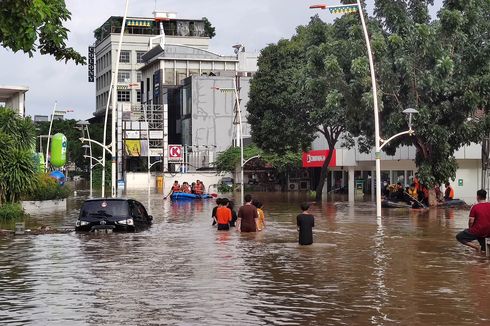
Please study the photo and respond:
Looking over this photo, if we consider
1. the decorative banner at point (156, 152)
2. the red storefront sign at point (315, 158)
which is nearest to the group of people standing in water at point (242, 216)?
the red storefront sign at point (315, 158)

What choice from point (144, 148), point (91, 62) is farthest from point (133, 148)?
point (91, 62)

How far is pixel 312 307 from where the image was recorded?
483 inches

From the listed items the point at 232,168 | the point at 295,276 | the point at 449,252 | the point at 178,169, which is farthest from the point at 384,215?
the point at 178,169

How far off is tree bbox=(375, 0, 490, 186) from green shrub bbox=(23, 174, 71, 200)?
59.7 feet

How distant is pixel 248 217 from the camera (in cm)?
2511

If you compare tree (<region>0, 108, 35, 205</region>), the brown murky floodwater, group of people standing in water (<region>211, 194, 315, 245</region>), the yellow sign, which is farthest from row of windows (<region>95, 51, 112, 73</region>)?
the brown murky floodwater

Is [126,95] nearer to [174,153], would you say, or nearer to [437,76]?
[174,153]

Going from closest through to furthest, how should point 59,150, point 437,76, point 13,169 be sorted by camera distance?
point 13,169 → point 437,76 → point 59,150

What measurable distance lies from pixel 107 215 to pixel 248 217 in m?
4.33

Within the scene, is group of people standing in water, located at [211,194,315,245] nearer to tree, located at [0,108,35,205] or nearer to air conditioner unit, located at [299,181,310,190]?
tree, located at [0,108,35,205]

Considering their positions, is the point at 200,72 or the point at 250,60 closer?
the point at 200,72

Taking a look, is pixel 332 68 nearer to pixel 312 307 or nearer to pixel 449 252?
pixel 449 252

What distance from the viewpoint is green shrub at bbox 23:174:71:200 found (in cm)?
4131

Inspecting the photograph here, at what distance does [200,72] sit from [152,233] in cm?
10648
